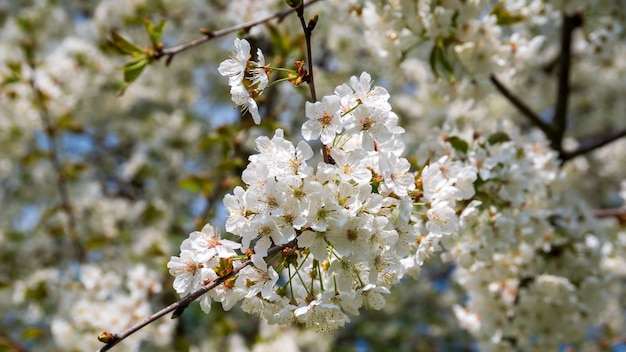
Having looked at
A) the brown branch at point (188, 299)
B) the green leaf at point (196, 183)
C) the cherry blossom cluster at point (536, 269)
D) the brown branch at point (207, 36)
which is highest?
the brown branch at point (207, 36)

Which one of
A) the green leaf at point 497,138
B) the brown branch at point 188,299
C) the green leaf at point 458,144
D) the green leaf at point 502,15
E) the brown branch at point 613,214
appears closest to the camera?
the brown branch at point 188,299

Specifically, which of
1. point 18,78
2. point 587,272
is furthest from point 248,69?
point 18,78

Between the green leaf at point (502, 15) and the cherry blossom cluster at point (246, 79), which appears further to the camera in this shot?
the green leaf at point (502, 15)

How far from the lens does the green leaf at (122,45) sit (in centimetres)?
196

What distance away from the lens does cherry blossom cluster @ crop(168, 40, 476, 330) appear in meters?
1.17

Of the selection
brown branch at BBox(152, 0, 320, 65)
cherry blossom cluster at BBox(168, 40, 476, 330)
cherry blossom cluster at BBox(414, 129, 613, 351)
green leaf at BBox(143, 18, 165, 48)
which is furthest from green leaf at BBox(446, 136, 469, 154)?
green leaf at BBox(143, 18, 165, 48)

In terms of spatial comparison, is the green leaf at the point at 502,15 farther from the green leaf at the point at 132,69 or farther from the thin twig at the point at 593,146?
the green leaf at the point at 132,69

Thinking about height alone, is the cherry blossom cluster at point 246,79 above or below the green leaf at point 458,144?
above

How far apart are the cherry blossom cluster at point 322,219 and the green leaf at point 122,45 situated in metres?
0.84

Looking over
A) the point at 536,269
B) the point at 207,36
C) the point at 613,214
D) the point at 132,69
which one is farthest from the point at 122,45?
the point at 613,214

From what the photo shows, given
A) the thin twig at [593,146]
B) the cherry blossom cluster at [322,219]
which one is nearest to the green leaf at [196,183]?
the cherry blossom cluster at [322,219]

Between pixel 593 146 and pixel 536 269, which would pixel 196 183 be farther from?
pixel 593 146

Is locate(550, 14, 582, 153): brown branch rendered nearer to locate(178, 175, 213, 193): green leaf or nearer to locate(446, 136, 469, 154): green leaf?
locate(446, 136, 469, 154): green leaf

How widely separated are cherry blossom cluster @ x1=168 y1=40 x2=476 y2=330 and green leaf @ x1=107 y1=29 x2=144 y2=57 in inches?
33.0
